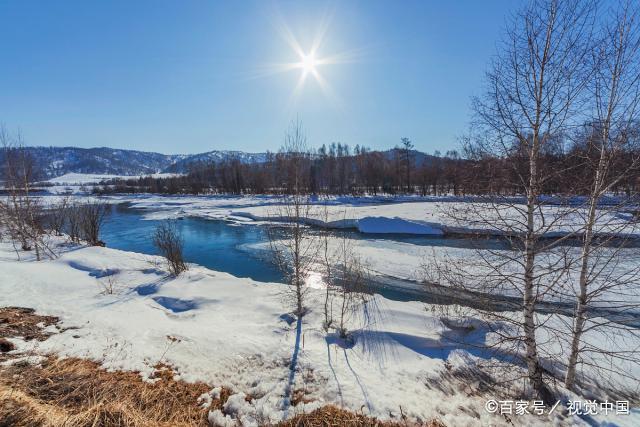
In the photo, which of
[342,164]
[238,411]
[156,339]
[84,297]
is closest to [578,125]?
[238,411]

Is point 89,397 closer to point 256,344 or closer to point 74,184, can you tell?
point 256,344

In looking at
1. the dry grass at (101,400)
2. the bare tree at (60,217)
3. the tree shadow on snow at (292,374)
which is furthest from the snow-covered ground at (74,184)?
the tree shadow on snow at (292,374)

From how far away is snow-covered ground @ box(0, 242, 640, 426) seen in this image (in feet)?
13.8

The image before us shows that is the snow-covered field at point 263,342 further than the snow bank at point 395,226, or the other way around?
the snow bank at point 395,226

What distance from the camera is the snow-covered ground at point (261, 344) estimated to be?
166 inches

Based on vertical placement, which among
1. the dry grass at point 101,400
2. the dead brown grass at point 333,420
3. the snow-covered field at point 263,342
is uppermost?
the dry grass at point 101,400

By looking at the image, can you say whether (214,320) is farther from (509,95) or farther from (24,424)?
(509,95)

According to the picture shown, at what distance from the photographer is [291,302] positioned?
28.3 feet

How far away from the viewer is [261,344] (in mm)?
5812

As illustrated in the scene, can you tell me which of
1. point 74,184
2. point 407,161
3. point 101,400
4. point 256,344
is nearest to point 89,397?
point 101,400

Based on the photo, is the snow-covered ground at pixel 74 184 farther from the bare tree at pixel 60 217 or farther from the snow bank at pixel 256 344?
the snow bank at pixel 256 344

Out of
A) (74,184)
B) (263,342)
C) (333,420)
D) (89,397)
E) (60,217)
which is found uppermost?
(74,184)

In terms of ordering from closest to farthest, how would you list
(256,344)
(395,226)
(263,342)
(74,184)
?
(256,344), (263,342), (395,226), (74,184)

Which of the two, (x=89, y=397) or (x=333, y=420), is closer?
(x=89, y=397)
